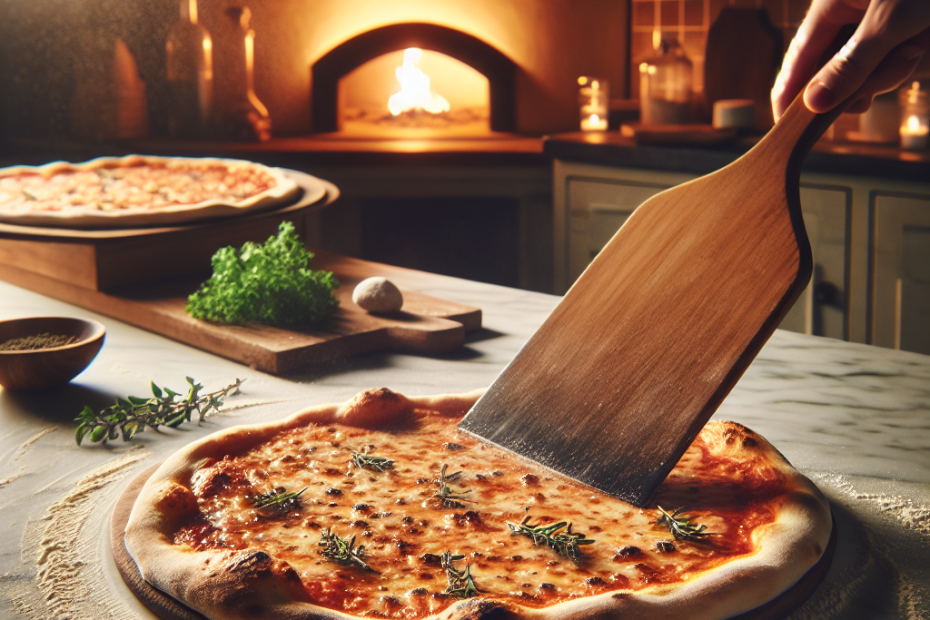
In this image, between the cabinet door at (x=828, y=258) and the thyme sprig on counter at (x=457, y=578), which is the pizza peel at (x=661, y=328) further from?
the cabinet door at (x=828, y=258)

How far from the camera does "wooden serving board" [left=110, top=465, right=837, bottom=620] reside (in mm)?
955

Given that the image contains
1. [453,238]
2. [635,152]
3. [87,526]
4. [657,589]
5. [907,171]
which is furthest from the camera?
[453,238]

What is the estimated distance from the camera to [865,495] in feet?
4.11

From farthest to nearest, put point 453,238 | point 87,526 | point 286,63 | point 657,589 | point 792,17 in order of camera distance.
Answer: point 286,63 < point 453,238 < point 792,17 < point 87,526 < point 657,589

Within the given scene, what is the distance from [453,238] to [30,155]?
2.00m

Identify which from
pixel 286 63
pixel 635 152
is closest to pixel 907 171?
pixel 635 152

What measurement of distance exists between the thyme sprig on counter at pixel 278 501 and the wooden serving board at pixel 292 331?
0.56m

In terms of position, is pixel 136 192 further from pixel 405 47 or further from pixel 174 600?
pixel 405 47

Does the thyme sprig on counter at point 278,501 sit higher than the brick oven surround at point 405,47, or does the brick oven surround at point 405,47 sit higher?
the brick oven surround at point 405,47

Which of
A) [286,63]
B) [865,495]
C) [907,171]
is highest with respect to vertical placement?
[286,63]

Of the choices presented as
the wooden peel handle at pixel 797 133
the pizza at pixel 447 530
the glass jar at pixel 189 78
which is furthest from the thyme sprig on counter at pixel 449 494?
the glass jar at pixel 189 78

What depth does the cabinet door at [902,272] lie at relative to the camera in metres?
2.81

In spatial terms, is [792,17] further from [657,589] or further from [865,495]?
[657,589]

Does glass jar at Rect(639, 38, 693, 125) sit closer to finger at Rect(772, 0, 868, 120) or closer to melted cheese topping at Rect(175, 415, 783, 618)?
finger at Rect(772, 0, 868, 120)
